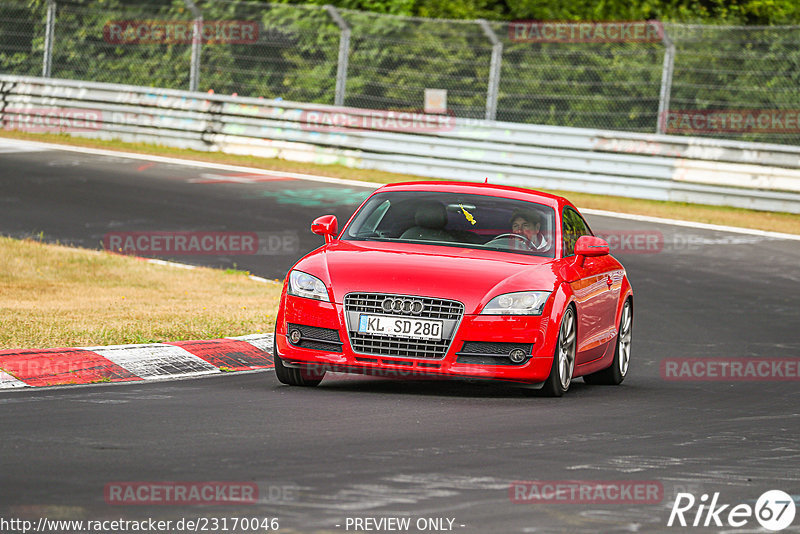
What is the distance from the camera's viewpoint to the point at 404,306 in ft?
29.2

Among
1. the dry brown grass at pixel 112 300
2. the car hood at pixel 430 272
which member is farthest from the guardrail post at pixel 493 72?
the car hood at pixel 430 272

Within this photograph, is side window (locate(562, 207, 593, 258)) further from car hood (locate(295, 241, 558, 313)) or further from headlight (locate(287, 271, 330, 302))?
headlight (locate(287, 271, 330, 302))

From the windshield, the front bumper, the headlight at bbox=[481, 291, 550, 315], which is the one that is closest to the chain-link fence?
the windshield

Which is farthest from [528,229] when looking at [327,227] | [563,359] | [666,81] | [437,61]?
[437,61]

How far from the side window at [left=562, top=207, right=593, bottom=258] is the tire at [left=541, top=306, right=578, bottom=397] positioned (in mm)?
745

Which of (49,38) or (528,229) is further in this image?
(49,38)

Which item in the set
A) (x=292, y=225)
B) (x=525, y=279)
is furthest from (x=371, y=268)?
(x=292, y=225)

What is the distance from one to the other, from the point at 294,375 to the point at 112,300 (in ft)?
14.0

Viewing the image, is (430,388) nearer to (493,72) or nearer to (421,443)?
(421,443)

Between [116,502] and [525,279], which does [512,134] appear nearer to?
[525,279]

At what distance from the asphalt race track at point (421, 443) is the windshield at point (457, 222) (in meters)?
1.04

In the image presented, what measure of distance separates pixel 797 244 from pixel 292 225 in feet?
23.1

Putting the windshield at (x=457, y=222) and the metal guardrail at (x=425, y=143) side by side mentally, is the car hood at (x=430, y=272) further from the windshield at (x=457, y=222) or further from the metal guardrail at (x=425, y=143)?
the metal guardrail at (x=425, y=143)

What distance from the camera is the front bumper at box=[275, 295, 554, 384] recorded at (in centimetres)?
888
